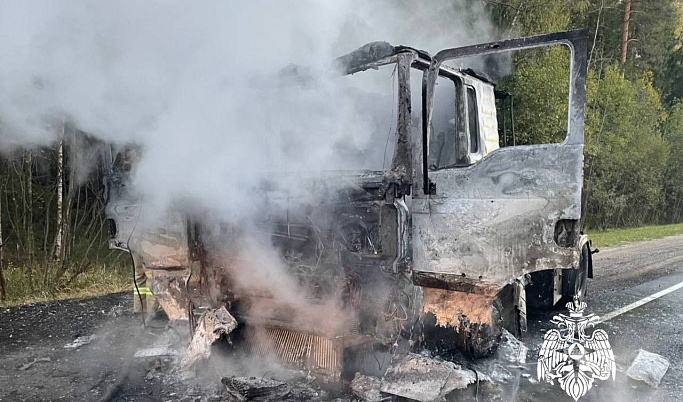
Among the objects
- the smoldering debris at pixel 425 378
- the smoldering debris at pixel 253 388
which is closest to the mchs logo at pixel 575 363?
the smoldering debris at pixel 425 378

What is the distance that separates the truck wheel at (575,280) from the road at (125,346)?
1.10 ft

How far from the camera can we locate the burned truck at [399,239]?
3352mm

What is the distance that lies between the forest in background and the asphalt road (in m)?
2.91

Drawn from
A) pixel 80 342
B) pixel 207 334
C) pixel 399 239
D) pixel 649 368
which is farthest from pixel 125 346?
pixel 649 368

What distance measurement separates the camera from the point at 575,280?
613 centimetres

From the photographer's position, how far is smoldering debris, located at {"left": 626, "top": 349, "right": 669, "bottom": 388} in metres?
4.05

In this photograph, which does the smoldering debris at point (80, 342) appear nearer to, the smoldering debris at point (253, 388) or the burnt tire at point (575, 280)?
Result: the smoldering debris at point (253, 388)

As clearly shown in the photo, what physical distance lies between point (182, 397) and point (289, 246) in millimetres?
1347

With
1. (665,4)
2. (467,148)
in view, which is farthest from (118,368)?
(665,4)

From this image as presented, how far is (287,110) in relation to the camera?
14.4 feet

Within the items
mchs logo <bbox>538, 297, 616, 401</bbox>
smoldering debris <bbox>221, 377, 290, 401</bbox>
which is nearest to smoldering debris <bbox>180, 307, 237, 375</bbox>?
smoldering debris <bbox>221, 377, 290, 401</bbox>

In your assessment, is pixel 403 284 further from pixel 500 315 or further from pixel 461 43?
pixel 461 43

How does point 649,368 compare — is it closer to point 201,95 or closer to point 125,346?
point 201,95

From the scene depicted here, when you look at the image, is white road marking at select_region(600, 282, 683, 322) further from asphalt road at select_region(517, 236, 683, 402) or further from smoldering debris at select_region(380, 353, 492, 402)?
smoldering debris at select_region(380, 353, 492, 402)
